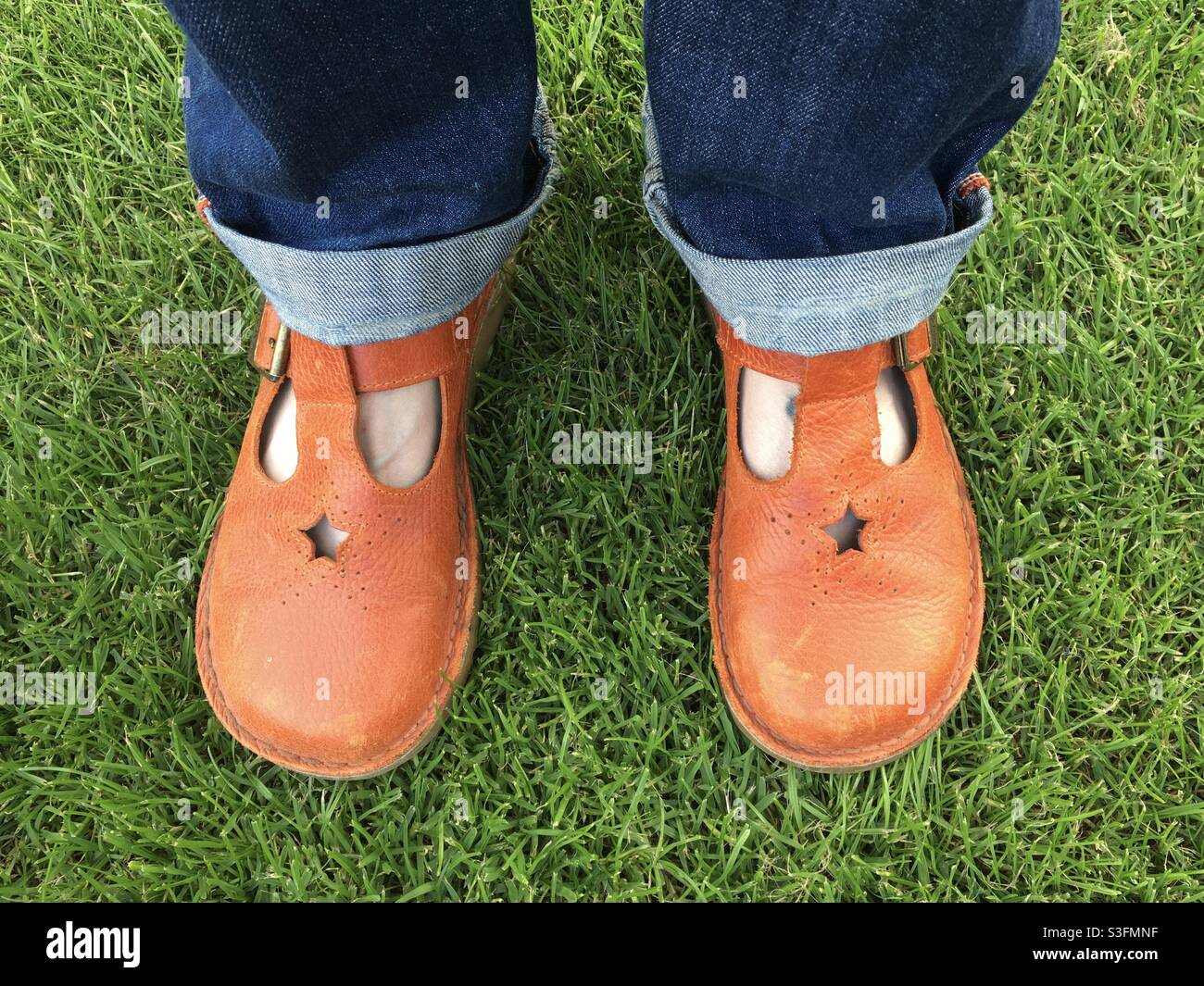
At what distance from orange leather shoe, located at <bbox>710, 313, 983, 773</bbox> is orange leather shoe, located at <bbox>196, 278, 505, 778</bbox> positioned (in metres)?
0.47

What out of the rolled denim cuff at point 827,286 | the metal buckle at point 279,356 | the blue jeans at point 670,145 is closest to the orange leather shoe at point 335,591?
the metal buckle at point 279,356

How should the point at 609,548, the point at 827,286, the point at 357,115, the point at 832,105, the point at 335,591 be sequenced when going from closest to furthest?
the point at 832,105 → the point at 357,115 → the point at 827,286 → the point at 335,591 → the point at 609,548

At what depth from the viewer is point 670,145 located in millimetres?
973

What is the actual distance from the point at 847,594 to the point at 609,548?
42 cm

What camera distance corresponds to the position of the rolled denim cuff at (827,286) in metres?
1.04

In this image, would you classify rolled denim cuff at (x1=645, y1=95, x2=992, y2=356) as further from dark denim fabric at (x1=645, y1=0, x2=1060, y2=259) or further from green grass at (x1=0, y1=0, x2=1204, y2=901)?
green grass at (x1=0, y1=0, x2=1204, y2=901)

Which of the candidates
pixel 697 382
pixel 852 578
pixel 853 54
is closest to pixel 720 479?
pixel 697 382

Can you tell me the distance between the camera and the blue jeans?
2.60 ft

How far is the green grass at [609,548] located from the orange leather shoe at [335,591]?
0.42ft

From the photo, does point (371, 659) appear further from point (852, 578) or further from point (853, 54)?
point (853, 54)

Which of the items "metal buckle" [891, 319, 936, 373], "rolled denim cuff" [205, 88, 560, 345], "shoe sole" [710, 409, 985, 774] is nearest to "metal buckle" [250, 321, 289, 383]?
"rolled denim cuff" [205, 88, 560, 345]

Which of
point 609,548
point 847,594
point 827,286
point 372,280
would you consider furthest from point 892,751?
point 372,280

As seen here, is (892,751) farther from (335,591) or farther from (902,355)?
(335,591)

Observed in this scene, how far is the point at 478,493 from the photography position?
156 cm
